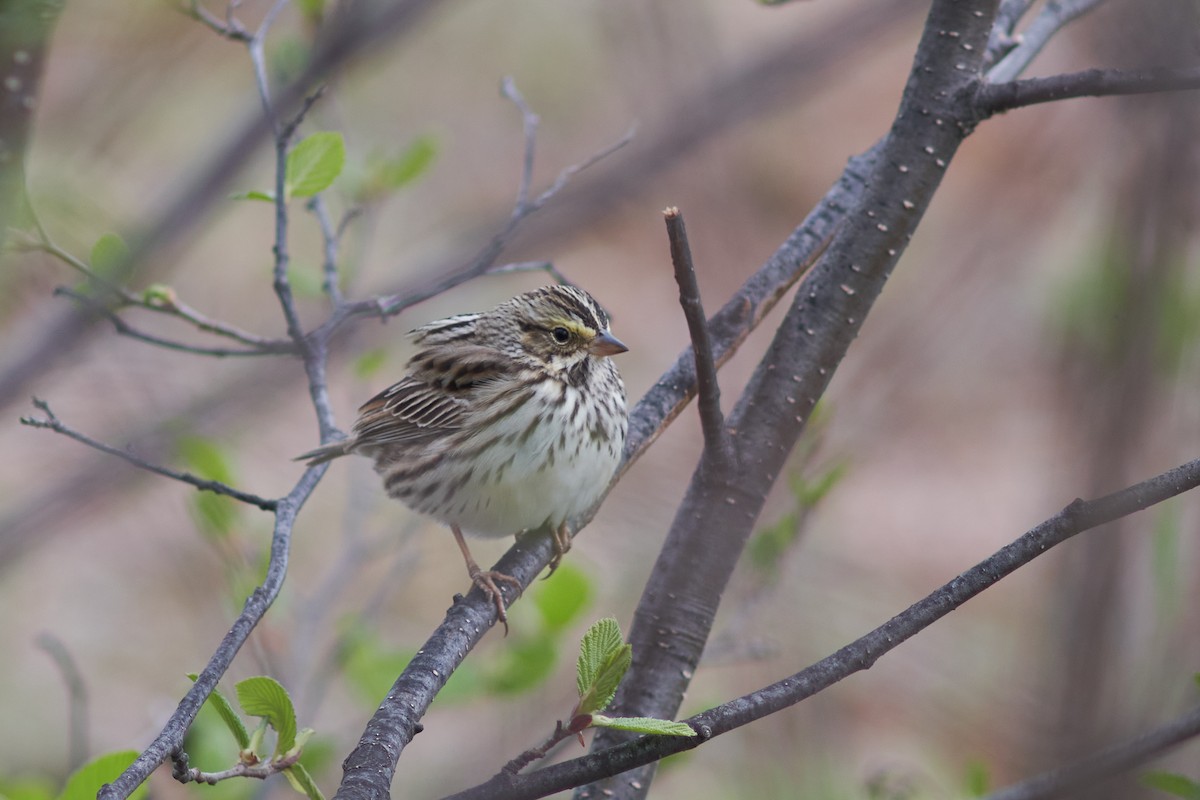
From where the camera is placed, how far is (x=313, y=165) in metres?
2.51

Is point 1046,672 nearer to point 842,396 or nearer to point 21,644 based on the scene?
point 842,396

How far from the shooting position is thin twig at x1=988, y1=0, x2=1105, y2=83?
9.39ft

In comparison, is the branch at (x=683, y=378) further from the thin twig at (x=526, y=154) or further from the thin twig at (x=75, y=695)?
the thin twig at (x=75, y=695)

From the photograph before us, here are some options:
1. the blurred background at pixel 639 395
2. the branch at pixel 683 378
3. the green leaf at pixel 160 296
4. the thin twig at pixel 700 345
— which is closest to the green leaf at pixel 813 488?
the blurred background at pixel 639 395

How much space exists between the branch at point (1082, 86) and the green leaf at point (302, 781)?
1.41m

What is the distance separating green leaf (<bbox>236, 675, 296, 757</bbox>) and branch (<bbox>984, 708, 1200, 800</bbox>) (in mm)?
958

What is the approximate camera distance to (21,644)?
252 inches

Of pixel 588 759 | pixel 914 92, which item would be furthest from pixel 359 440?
pixel 588 759

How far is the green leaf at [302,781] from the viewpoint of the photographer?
5.33ft

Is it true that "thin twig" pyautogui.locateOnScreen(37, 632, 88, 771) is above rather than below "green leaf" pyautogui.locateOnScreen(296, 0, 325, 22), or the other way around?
below

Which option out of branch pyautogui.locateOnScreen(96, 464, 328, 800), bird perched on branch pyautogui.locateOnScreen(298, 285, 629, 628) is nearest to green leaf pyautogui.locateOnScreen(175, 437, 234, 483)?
bird perched on branch pyautogui.locateOnScreen(298, 285, 629, 628)

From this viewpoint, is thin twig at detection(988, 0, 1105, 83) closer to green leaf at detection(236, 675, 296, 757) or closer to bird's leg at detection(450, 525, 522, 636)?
bird's leg at detection(450, 525, 522, 636)

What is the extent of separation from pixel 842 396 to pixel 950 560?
396cm

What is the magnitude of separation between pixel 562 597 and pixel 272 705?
153 centimetres
